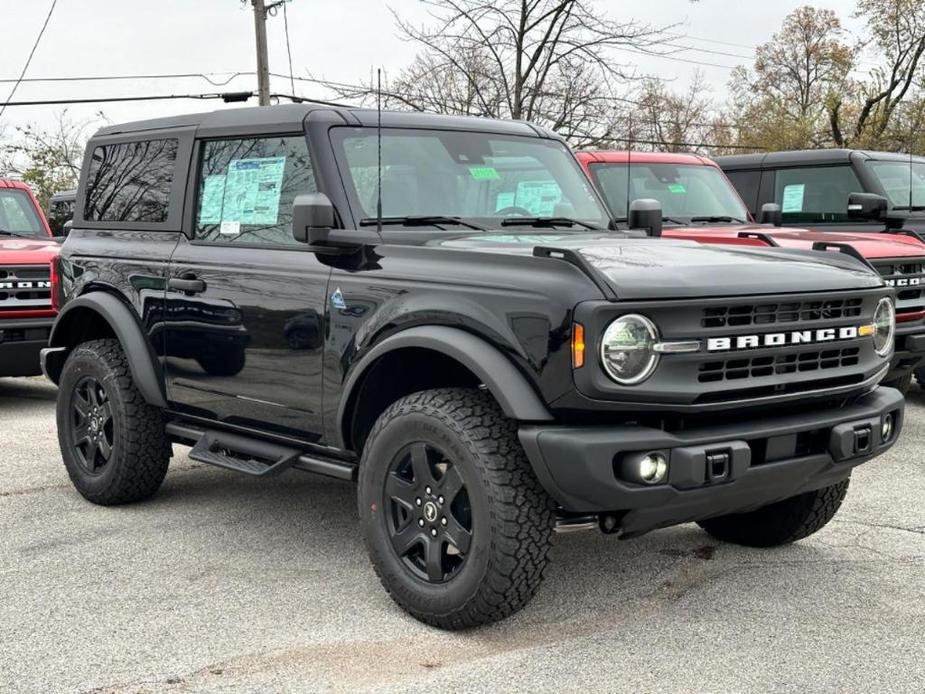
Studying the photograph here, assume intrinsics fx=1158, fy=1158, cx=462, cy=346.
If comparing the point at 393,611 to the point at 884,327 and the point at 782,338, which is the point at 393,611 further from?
the point at 884,327

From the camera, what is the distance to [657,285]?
3.70m

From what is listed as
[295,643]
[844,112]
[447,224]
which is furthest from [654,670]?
[844,112]

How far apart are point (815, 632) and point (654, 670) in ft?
2.31

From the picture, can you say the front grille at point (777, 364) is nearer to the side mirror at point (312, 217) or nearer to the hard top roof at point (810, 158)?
the side mirror at point (312, 217)

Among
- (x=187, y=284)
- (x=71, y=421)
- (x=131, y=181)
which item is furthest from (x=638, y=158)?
(x=71, y=421)

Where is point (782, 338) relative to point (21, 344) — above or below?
above

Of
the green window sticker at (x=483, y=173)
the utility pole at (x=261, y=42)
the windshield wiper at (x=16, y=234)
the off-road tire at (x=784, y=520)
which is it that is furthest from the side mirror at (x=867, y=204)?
the utility pole at (x=261, y=42)

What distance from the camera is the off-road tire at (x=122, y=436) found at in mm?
5652

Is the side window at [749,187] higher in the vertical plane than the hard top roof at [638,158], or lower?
lower

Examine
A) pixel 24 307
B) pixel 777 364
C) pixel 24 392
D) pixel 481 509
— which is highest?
pixel 777 364

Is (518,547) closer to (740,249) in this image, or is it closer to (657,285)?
→ (657,285)

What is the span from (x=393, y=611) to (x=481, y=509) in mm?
719

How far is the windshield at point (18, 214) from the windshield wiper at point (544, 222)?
288 inches

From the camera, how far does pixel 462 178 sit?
16.7 feet
